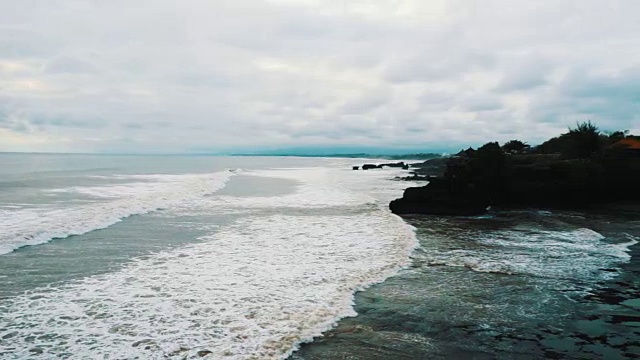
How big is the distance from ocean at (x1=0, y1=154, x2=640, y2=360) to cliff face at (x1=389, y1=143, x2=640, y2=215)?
8.42 m

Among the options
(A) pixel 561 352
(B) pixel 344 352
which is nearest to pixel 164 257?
(B) pixel 344 352

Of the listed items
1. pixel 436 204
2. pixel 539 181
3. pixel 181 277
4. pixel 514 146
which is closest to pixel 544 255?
pixel 181 277

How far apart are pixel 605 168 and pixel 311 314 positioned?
31410 millimetres

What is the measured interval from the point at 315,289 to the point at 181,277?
374 centimetres

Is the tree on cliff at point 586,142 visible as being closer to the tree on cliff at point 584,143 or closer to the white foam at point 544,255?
the tree on cliff at point 584,143

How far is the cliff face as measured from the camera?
30225 mm

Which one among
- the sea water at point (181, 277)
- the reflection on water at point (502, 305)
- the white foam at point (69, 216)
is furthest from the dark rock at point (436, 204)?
the white foam at point (69, 216)

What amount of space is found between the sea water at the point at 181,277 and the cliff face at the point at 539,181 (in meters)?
8.43

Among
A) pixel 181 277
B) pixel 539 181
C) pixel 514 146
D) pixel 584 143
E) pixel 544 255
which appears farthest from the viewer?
pixel 514 146

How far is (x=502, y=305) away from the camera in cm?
1002

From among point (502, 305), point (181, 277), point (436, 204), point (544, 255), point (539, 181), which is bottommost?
point (181, 277)

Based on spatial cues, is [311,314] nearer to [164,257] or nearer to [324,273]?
[324,273]

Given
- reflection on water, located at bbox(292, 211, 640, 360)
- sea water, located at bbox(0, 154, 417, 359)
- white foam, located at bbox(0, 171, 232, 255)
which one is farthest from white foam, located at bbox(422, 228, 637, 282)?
white foam, located at bbox(0, 171, 232, 255)

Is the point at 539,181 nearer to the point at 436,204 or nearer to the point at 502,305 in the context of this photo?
the point at 436,204
